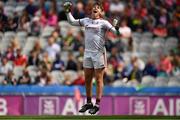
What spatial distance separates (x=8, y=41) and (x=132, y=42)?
404 centimetres

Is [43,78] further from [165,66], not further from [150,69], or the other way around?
[165,66]

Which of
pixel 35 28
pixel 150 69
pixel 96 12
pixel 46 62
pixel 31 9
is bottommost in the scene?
pixel 150 69

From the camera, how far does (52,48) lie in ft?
81.0

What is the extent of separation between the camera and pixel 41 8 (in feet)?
88.5

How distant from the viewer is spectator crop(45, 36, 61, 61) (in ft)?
80.3

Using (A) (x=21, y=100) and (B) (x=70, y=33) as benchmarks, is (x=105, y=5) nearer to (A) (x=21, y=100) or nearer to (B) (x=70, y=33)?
(B) (x=70, y=33)

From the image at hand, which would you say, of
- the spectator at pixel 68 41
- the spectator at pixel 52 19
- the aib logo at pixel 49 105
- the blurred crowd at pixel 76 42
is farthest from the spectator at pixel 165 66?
the aib logo at pixel 49 105

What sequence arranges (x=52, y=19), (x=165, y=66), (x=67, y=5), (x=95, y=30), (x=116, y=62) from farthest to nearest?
(x=52, y=19), (x=165, y=66), (x=116, y=62), (x=67, y=5), (x=95, y=30)

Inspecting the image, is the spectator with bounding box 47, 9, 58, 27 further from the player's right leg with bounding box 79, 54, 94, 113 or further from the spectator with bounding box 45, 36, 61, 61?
the player's right leg with bounding box 79, 54, 94, 113

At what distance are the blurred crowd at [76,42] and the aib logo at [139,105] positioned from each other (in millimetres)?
1879

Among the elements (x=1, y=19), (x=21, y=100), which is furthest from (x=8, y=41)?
(x=21, y=100)

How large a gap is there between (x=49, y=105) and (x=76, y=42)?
171 inches

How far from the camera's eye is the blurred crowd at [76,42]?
922 inches

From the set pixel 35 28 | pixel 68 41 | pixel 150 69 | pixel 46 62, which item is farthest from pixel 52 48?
pixel 150 69
